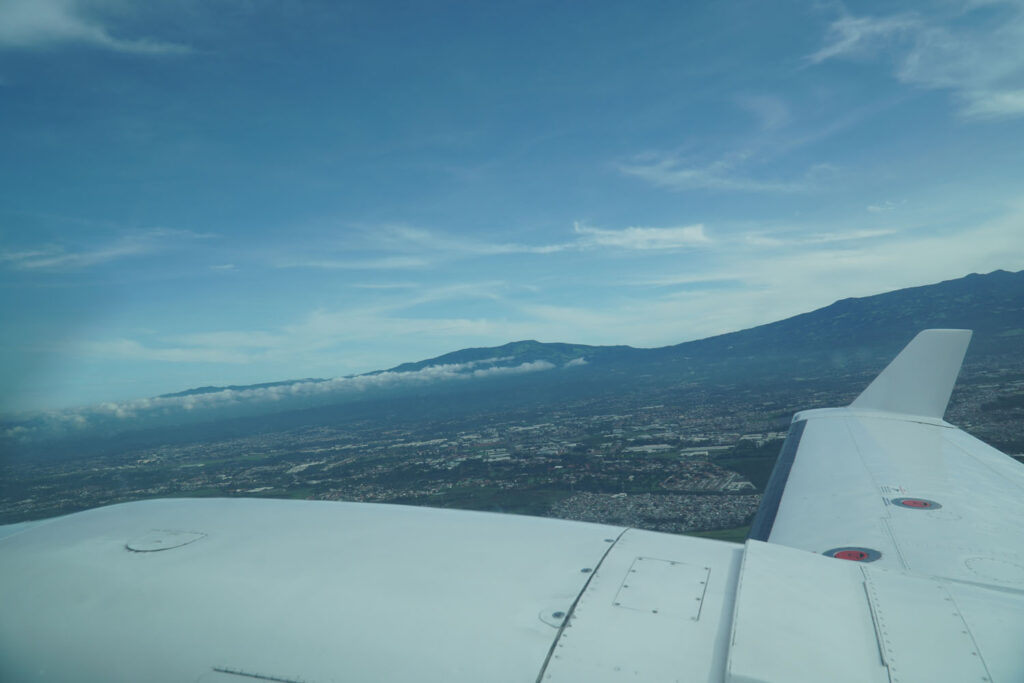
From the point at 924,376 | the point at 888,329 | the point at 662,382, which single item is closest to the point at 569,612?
the point at 924,376

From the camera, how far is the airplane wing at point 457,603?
100 inches

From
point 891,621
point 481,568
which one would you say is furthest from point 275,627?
point 891,621

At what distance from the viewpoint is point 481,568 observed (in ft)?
10.9

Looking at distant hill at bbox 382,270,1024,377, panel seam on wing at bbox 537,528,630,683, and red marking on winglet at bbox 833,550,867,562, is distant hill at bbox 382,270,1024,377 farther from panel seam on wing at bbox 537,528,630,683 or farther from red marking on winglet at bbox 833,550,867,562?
panel seam on wing at bbox 537,528,630,683

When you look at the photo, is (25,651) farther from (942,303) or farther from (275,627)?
(942,303)

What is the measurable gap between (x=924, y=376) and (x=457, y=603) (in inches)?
378

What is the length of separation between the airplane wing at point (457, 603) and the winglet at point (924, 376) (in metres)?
5.21

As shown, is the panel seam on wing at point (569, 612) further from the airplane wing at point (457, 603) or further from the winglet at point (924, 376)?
the winglet at point (924, 376)

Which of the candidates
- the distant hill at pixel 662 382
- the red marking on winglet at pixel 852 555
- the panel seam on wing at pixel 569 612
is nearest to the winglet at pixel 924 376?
the red marking on winglet at pixel 852 555

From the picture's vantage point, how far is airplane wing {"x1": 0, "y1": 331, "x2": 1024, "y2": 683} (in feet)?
8.36

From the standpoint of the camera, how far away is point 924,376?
9.12 metres

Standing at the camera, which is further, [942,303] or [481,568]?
[942,303]

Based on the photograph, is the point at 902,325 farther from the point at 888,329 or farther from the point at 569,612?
the point at 569,612

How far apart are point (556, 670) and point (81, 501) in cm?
2302
